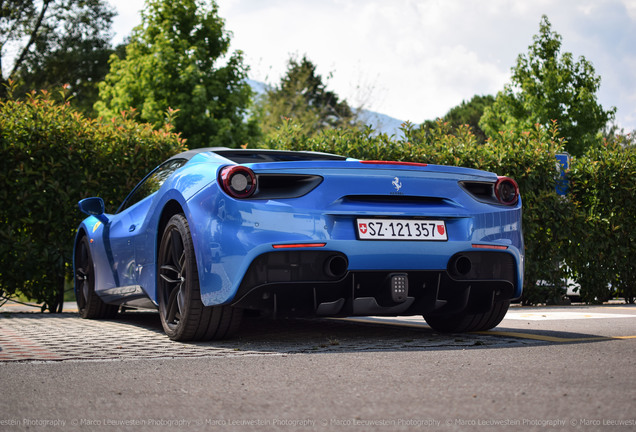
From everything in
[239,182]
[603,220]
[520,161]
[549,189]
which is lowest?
[603,220]

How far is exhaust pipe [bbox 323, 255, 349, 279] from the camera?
4.61 metres

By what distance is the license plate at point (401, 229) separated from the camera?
470cm

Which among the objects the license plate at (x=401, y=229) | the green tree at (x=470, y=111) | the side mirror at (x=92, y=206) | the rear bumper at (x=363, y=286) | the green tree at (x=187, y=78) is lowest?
the rear bumper at (x=363, y=286)

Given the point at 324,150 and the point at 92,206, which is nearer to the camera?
the point at 92,206

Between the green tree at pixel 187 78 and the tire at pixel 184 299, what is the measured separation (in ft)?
71.3

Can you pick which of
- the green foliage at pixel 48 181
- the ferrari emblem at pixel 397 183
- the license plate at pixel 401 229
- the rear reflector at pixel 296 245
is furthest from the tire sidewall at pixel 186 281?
the green foliage at pixel 48 181

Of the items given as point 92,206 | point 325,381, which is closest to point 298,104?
point 92,206

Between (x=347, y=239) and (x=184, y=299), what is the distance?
3.97 feet

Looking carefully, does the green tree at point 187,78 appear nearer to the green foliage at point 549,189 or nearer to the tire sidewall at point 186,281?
the green foliage at point 549,189

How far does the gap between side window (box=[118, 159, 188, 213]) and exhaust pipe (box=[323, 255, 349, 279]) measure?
1.77 metres

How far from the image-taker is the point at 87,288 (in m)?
7.73

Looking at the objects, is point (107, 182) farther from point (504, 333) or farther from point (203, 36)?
point (203, 36)

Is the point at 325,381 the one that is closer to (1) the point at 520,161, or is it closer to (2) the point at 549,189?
(1) the point at 520,161

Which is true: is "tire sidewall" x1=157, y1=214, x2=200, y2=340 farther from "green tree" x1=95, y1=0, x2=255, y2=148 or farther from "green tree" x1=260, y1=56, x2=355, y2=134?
"green tree" x1=260, y1=56, x2=355, y2=134
